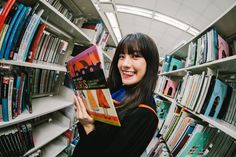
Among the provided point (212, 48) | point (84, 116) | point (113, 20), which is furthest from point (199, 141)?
point (113, 20)

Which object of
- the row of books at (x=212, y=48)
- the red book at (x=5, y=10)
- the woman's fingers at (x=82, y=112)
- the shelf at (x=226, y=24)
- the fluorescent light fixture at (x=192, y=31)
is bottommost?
the woman's fingers at (x=82, y=112)

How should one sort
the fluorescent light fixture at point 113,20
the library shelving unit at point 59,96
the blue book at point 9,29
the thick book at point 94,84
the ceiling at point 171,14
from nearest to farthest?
the thick book at point 94,84 < the blue book at point 9,29 < the library shelving unit at point 59,96 < the ceiling at point 171,14 < the fluorescent light fixture at point 113,20

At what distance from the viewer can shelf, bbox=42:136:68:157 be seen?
1646 mm

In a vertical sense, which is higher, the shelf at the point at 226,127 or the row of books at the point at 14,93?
the shelf at the point at 226,127

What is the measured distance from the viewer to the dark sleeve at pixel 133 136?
740 millimetres

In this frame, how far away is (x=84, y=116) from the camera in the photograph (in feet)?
2.70

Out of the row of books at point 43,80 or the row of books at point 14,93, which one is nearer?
the row of books at point 14,93

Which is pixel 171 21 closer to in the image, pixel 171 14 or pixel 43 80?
pixel 171 14

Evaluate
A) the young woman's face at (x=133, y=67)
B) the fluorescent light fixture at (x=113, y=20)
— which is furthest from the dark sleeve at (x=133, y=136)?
the fluorescent light fixture at (x=113, y=20)

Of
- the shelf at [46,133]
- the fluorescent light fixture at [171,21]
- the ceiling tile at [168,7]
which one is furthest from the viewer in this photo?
the fluorescent light fixture at [171,21]

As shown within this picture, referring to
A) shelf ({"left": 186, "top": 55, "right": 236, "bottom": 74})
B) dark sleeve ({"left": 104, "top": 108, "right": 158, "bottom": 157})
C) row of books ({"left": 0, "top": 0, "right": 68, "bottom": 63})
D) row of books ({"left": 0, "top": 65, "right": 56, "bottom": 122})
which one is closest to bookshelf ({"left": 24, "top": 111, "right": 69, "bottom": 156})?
row of books ({"left": 0, "top": 65, "right": 56, "bottom": 122})

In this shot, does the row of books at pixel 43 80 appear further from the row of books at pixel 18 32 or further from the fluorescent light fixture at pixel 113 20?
the fluorescent light fixture at pixel 113 20

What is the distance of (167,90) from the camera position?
2520 mm

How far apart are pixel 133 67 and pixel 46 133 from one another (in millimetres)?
1206
